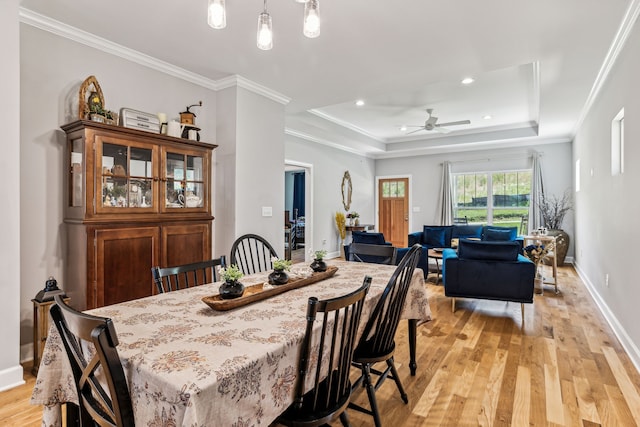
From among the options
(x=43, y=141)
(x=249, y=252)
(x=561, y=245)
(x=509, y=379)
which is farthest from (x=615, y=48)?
(x=43, y=141)

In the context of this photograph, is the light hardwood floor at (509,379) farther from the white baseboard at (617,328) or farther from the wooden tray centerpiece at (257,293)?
the wooden tray centerpiece at (257,293)

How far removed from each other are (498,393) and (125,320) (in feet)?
7.24

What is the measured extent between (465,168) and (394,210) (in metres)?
2.04

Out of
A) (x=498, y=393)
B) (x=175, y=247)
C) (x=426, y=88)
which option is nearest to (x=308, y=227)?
(x=426, y=88)

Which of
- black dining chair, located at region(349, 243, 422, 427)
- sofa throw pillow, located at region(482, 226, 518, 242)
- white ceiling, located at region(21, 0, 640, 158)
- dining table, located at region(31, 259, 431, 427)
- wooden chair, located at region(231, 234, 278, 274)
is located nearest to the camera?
dining table, located at region(31, 259, 431, 427)

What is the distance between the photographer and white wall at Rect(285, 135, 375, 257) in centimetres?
667

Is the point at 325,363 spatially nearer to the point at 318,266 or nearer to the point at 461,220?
the point at 318,266

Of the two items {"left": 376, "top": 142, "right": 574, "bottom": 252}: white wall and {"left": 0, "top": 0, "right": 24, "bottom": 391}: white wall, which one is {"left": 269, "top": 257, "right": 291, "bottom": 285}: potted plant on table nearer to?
{"left": 0, "top": 0, "right": 24, "bottom": 391}: white wall

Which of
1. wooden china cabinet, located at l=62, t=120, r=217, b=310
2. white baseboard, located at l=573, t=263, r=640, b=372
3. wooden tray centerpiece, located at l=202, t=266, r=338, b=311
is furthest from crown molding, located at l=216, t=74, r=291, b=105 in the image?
white baseboard, located at l=573, t=263, r=640, b=372

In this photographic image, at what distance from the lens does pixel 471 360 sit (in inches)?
105

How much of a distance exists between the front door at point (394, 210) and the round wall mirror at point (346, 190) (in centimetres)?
156

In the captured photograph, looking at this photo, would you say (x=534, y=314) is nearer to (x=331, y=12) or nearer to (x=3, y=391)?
(x=331, y=12)

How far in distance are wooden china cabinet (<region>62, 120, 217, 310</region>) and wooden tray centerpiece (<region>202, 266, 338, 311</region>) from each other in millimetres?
1390

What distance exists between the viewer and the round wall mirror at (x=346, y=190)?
7965 mm
